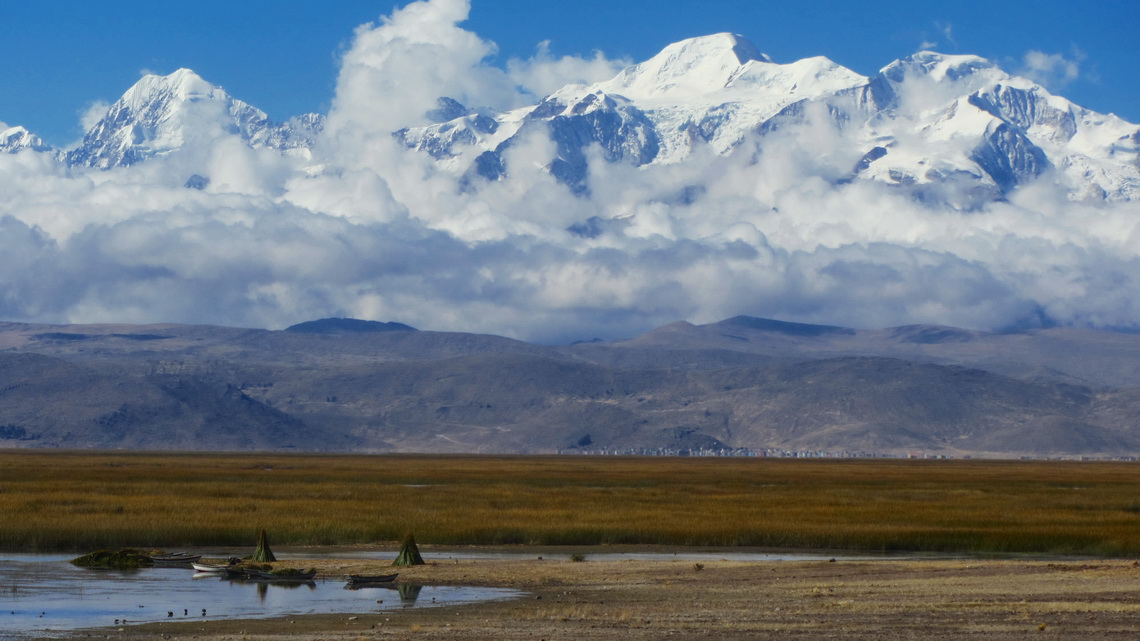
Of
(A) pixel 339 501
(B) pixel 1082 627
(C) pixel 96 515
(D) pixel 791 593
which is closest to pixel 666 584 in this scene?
(D) pixel 791 593

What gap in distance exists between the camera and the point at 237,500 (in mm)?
87688

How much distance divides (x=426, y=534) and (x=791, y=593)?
84.9 ft

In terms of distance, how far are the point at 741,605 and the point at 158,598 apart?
1705 cm

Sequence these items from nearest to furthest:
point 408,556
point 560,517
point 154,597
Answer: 1. point 154,597
2. point 408,556
3. point 560,517

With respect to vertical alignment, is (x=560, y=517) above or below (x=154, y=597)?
above

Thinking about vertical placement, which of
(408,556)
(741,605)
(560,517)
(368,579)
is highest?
(560,517)

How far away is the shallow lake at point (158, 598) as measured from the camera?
125 ft

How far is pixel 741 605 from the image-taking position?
40.2m

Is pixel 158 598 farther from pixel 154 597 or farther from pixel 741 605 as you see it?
pixel 741 605

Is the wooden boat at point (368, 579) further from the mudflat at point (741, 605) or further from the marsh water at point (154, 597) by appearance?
the mudflat at point (741, 605)

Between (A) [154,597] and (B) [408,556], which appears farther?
(B) [408,556]

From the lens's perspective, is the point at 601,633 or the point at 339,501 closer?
the point at 601,633

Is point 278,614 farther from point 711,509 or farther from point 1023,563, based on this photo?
point 711,509

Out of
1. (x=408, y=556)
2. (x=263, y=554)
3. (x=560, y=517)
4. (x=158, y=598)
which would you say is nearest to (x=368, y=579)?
(x=408, y=556)
